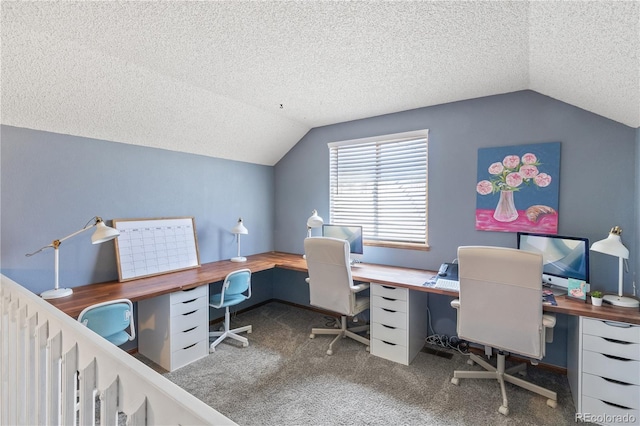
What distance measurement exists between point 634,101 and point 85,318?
12.3ft

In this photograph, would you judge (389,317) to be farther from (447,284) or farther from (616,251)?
(616,251)

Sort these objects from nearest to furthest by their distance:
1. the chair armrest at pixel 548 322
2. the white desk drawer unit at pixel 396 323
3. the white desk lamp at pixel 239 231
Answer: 1. the chair armrest at pixel 548 322
2. the white desk drawer unit at pixel 396 323
3. the white desk lamp at pixel 239 231

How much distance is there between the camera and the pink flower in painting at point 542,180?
2413 millimetres

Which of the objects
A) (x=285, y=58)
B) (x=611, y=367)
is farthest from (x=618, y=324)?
(x=285, y=58)

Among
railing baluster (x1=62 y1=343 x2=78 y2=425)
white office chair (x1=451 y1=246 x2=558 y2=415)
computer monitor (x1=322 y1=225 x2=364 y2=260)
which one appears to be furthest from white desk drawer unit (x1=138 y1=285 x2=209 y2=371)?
white office chair (x1=451 y1=246 x2=558 y2=415)

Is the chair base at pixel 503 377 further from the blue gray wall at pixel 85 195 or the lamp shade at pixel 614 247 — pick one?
the blue gray wall at pixel 85 195

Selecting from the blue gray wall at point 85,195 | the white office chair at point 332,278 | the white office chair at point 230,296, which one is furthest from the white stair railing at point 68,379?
the white office chair at point 332,278

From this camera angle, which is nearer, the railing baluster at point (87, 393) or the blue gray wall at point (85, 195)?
the railing baluster at point (87, 393)

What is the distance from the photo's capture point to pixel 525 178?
98.5 inches

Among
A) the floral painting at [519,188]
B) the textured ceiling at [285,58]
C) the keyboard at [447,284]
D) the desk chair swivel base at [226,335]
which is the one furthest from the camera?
the desk chair swivel base at [226,335]

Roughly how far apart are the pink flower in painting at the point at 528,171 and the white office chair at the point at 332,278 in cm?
169

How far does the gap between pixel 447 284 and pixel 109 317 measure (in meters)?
2.55

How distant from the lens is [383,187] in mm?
3326

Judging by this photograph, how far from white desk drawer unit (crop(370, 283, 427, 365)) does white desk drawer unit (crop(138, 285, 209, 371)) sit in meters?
1.61
